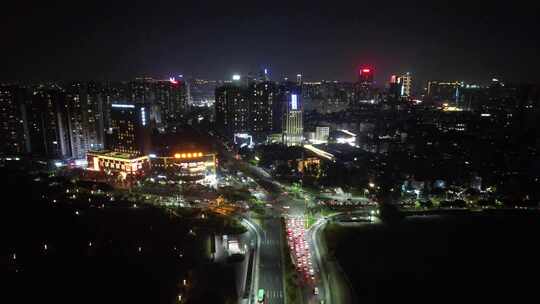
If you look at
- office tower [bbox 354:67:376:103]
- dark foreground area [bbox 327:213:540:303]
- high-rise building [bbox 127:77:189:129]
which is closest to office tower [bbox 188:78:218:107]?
high-rise building [bbox 127:77:189:129]

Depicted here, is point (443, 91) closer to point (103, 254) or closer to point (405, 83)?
point (405, 83)

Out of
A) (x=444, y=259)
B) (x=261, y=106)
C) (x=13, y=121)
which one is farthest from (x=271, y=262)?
(x=261, y=106)

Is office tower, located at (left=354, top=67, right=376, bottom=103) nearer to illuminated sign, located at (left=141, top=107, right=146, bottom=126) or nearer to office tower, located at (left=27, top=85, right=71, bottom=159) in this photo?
illuminated sign, located at (left=141, top=107, right=146, bottom=126)

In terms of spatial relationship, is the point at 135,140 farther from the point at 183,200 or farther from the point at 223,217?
the point at 223,217

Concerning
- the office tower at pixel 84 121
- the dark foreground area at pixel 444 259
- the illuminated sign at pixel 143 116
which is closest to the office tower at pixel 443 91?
the dark foreground area at pixel 444 259

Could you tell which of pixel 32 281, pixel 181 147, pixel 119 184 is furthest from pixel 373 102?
pixel 32 281

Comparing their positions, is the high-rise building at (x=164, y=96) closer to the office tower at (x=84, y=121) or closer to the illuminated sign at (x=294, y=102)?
the office tower at (x=84, y=121)
